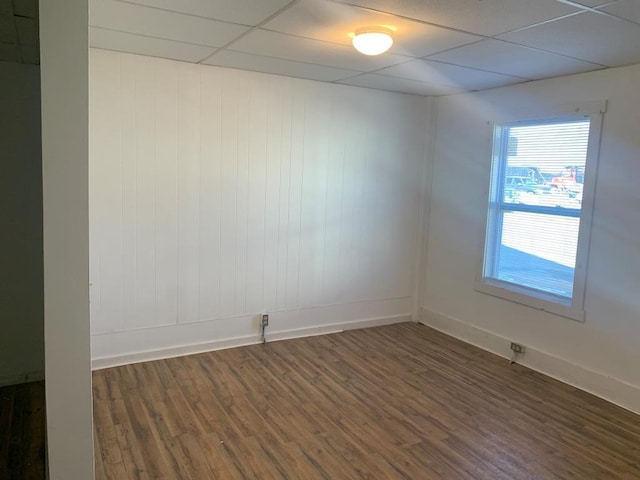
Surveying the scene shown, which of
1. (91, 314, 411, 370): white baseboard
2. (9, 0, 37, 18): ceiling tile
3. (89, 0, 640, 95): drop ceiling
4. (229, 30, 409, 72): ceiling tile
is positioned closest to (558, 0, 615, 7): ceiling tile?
(89, 0, 640, 95): drop ceiling

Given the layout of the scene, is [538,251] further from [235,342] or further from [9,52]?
[9,52]

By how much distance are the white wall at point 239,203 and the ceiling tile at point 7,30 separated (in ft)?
2.17

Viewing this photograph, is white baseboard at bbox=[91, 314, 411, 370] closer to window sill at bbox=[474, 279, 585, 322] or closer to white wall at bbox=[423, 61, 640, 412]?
white wall at bbox=[423, 61, 640, 412]

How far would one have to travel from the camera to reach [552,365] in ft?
12.9

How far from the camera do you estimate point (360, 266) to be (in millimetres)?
4945

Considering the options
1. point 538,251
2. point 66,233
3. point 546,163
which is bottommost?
point 538,251

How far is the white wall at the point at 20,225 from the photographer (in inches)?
134

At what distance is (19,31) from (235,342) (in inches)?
111

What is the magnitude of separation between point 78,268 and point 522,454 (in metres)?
2.61

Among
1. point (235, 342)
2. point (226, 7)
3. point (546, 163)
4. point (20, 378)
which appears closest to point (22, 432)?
point (20, 378)

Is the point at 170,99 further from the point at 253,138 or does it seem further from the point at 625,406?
the point at 625,406

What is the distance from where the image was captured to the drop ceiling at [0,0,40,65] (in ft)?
8.18

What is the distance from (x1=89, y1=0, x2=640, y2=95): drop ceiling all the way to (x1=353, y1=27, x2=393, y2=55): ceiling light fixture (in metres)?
0.07

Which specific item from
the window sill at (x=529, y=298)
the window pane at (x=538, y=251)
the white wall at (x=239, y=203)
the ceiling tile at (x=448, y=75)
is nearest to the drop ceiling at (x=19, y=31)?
the white wall at (x=239, y=203)
